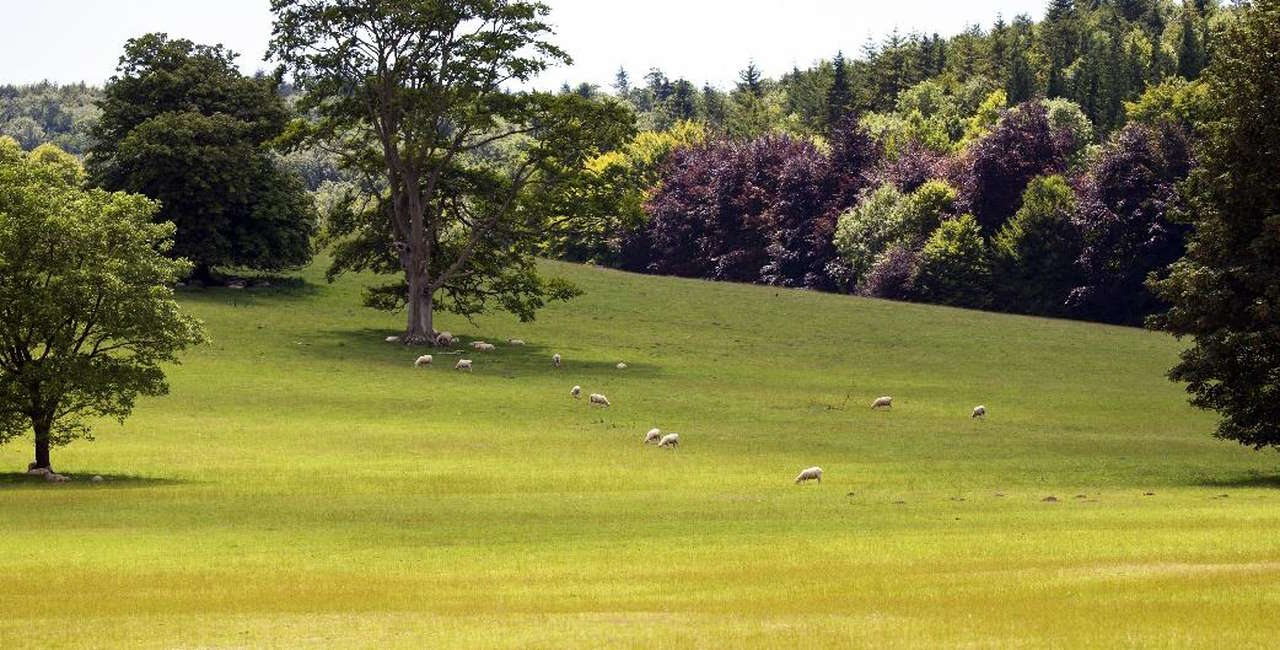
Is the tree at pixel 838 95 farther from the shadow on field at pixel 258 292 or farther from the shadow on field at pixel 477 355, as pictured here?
the shadow on field at pixel 477 355

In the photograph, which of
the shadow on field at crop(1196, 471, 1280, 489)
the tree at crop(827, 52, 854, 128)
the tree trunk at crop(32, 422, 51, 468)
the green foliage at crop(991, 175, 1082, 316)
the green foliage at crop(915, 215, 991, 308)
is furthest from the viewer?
the tree at crop(827, 52, 854, 128)

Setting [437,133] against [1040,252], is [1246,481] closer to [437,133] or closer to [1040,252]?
[437,133]

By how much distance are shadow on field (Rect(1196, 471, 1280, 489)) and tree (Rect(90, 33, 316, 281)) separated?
5821 cm

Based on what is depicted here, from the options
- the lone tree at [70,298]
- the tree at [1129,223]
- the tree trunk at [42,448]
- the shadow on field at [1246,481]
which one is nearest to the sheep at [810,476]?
the shadow on field at [1246,481]

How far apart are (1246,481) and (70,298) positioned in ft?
106

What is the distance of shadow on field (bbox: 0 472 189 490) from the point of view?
1767 inches

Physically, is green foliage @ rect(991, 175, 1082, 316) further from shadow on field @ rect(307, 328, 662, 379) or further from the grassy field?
shadow on field @ rect(307, 328, 662, 379)

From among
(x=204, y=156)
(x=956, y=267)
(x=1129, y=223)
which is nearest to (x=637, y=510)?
(x=204, y=156)

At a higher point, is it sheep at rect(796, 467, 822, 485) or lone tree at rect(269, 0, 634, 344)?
lone tree at rect(269, 0, 634, 344)

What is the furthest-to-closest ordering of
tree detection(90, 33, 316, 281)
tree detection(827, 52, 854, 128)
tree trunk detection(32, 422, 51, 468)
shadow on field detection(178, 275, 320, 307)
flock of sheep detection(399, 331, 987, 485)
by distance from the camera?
tree detection(827, 52, 854, 128)
shadow on field detection(178, 275, 320, 307)
tree detection(90, 33, 316, 281)
tree trunk detection(32, 422, 51, 468)
flock of sheep detection(399, 331, 987, 485)

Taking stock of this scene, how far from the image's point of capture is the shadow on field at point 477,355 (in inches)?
3275

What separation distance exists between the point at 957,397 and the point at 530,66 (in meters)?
27.1

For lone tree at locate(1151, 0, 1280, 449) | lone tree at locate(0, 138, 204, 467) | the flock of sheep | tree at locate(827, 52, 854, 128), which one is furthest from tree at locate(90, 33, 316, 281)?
tree at locate(827, 52, 854, 128)

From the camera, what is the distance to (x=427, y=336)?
91062 mm
